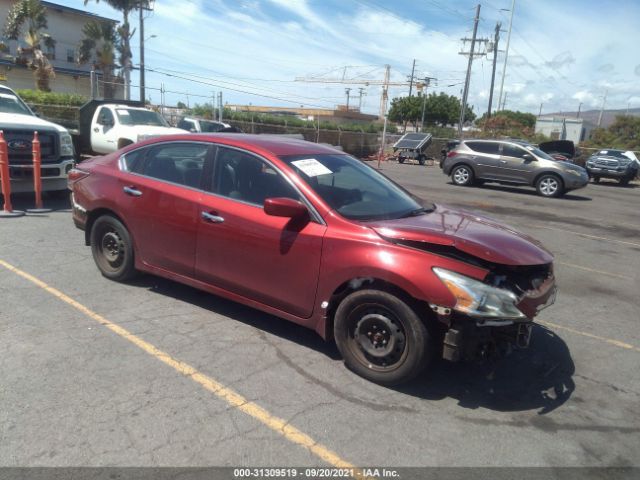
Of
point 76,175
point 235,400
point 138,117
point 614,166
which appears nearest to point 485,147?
point 614,166

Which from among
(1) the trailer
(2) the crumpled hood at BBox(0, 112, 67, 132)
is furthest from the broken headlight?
(1) the trailer

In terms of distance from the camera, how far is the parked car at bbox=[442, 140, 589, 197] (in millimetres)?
16234

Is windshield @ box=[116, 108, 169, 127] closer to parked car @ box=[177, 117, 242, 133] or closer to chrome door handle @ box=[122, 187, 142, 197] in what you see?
parked car @ box=[177, 117, 242, 133]

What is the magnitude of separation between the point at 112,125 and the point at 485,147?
39.8ft

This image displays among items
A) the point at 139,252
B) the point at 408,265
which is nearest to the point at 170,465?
the point at 408,265

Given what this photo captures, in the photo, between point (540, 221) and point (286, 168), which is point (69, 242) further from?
point (540, 221)

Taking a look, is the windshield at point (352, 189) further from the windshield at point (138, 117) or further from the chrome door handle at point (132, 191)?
the windshield at point (138, 117)

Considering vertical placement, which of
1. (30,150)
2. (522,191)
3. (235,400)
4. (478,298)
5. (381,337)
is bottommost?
(235,400)

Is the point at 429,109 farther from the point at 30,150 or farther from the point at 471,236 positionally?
the point at 471,236

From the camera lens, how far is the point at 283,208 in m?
3.63

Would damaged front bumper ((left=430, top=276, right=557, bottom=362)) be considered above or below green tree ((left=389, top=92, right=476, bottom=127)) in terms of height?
below

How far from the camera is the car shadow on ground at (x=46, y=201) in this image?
8.75 m

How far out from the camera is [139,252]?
15.9 feet

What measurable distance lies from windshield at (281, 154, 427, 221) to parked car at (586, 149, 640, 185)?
903 inches
